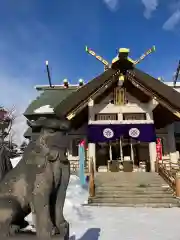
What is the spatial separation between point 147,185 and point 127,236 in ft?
21.1

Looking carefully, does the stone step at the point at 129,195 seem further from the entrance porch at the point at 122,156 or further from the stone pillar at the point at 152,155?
the entrance porch at the point at 122,156

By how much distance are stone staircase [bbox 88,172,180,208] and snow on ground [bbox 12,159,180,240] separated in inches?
28.3

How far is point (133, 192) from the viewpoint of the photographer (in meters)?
11.5

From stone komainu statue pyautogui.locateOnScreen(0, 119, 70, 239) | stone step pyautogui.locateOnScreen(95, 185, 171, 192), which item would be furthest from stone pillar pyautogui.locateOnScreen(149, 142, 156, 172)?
stone komainu statue pyautogui.locateOnScreen(0, 119, 70, 239)

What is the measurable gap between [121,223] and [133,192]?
13.9ft

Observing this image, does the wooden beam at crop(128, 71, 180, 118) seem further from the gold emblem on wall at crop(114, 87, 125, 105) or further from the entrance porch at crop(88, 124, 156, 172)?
the entrance porch at crop(88, 124, 156, 172)

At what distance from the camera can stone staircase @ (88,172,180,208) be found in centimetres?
1054

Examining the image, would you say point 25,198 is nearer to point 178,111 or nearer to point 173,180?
point 173,180

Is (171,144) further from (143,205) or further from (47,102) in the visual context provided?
(47,102)

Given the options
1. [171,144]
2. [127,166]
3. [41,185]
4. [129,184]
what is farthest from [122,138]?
[41,185]

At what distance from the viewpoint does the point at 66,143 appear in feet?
10.0

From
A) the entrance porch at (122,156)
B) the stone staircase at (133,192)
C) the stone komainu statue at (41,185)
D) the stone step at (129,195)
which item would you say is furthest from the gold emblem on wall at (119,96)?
the stone komainu statue at (41,185)

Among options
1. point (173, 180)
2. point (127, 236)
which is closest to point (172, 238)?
point (127, 236)

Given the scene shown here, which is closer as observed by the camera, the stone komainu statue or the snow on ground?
the stone komainu statue
